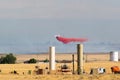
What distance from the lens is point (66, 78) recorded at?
3484cm

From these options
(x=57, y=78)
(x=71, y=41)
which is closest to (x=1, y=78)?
(x=57, y=78)

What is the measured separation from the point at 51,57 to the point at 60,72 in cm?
265

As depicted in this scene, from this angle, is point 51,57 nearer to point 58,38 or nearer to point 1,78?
point 58,38

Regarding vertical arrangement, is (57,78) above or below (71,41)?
below

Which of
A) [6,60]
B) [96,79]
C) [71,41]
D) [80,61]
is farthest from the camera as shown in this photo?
[6,60]

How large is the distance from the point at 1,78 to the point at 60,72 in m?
7.45

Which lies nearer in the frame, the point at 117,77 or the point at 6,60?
the point at 117,77

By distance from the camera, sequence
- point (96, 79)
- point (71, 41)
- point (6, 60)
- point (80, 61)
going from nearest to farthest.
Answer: point (96, 79) → point (80, 61) → point (71, 41) → point (6, 60)

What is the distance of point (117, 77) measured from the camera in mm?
35250

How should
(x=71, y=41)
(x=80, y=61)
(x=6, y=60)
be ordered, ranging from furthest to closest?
(x=6, y=60), (x=71, y=41), (x=80, y=61)

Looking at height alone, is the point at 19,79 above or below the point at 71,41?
below

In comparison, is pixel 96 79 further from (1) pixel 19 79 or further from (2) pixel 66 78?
(1) pixel 19 79

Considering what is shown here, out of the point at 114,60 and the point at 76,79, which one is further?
the point at 114,60

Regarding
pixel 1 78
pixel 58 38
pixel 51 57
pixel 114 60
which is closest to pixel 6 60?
pixel 114 60
